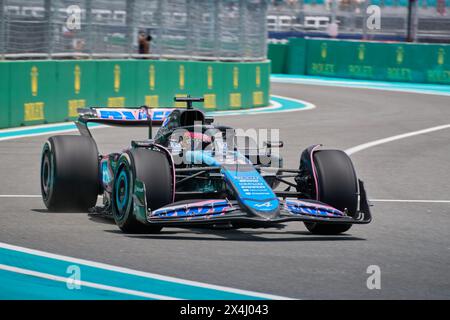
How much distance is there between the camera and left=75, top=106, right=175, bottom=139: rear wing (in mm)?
12422

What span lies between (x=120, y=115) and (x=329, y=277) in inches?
201

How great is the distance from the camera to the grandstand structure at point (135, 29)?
21.3m

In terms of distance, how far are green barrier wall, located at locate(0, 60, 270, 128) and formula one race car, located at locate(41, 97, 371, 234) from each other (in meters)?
9.37

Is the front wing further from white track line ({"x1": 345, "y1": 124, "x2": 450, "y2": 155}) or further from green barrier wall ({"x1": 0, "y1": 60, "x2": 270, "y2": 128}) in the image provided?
green barrier wall ({"x1": 0, "y1": 60, "x2": 270, "y2": 128})

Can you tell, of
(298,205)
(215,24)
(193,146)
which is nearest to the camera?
(298,205)

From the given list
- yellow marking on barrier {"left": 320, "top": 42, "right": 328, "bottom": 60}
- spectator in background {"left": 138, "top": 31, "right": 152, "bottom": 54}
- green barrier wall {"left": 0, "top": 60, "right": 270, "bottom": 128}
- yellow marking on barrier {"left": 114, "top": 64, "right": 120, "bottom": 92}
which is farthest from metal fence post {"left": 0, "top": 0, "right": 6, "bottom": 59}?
yellow marking on barrier {"left": 320, "top": 42, "right": 328, "bottom": 60}

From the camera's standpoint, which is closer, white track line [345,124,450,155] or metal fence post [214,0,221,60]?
white track line [345,124,450,155]

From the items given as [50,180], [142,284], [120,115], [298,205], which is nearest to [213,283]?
[142,284]

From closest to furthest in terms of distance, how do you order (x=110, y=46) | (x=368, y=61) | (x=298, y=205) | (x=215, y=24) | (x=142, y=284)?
1. (x=142, y=284)
2. (x=298, y=205)
3. (x=110, y=46)
4. (x=215, y=24)
5. (x=368, y=61)

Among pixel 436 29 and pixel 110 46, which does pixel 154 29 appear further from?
pixel 436 29

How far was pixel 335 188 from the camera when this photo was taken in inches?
401

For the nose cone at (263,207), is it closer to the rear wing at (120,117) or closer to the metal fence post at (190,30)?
the rear wing at (120,117)

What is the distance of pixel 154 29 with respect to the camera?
25.4 metres

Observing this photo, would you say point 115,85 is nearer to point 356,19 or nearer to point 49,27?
point 49,27
